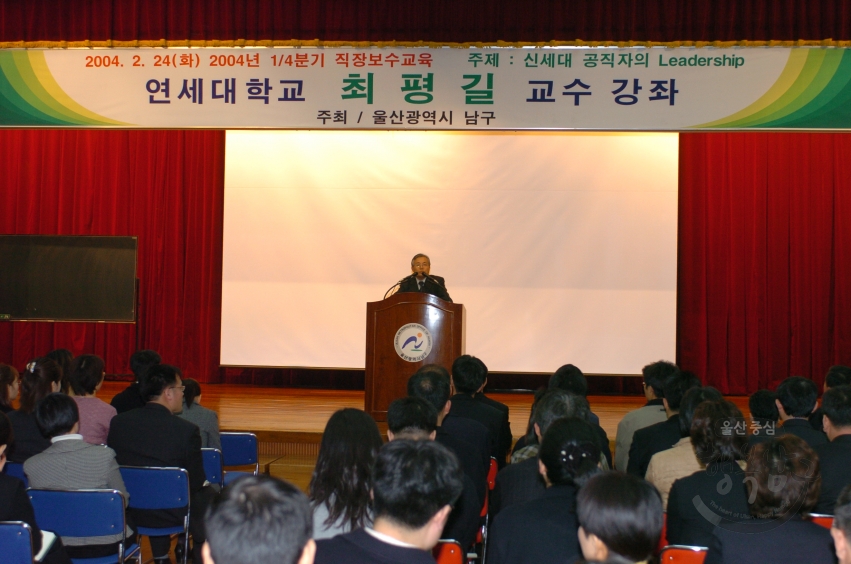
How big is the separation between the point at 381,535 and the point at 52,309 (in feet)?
21.0

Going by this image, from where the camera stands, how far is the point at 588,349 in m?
6.84

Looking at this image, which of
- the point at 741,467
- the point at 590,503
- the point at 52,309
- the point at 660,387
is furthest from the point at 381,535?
the point at 52,309

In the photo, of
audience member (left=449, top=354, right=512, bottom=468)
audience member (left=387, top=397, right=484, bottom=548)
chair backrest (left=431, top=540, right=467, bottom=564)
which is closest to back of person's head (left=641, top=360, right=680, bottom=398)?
audience member (left=449, top=354, right=512, bottom=468)

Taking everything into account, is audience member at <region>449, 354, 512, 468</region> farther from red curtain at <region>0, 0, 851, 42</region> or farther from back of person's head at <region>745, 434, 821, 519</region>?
red curtain at <region>0, 0, 851, 42</region>

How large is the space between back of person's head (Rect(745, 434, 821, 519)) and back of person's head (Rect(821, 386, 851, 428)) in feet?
3.24

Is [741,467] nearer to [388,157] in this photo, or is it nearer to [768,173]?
[388,157]

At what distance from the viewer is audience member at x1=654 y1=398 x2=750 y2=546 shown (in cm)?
199

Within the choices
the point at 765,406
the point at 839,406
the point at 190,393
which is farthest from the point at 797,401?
the point at 190,393

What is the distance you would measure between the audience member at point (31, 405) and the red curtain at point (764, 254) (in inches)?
215

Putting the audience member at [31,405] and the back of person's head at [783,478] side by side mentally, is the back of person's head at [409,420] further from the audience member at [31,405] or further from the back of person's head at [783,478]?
the audience member at [31,405]

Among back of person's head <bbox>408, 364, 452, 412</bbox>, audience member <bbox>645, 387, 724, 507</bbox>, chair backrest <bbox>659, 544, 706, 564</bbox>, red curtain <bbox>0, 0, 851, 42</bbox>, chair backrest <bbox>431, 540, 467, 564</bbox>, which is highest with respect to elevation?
red curtain <bbox>0, 0, 851, 42</bbox>

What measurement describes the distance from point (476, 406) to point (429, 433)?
3.75ft

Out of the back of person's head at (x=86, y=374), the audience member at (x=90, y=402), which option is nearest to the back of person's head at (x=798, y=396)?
the audience member at (x=90, y=402)

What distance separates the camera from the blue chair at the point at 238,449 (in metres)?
3.64
